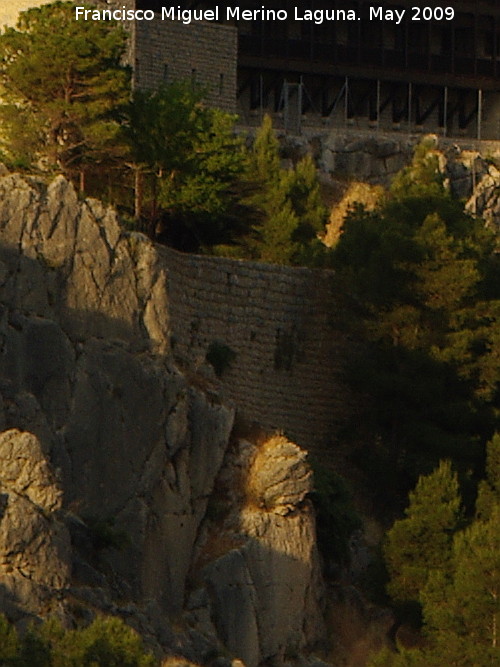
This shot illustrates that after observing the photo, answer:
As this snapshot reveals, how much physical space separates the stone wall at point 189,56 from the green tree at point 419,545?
19.2 m

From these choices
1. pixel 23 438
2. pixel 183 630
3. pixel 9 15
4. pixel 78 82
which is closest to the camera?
pixel 23 438

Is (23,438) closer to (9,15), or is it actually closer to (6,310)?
(6,310)

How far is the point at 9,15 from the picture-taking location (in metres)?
65.6

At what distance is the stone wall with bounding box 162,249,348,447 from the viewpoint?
52.6 m

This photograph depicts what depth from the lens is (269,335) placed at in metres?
54.5

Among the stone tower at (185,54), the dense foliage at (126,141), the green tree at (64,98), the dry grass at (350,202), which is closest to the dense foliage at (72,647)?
the dense foliage at (126,141)

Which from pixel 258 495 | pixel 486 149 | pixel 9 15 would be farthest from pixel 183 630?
pixel 486 149

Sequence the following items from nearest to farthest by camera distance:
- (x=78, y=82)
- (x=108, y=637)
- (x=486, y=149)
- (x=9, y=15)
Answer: (x=108, y=637) → (x=78, y=82) → (x=9, y=15) → (x=486, y=149)

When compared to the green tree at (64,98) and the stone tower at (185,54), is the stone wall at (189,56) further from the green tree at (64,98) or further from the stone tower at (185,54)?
the green tree at (64,98)

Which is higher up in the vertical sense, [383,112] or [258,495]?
[383,112]

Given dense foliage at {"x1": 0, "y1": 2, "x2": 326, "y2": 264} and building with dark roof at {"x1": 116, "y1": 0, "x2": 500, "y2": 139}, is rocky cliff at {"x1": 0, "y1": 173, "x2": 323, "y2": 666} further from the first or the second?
building with dark roof at {"x1": 116, "y1": 0, "x2": 500, "y2": 139}

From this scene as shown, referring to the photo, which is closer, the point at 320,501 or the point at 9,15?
the point at 320,501

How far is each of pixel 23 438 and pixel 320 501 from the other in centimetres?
1261

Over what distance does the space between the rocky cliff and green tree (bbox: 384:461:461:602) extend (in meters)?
1.44
